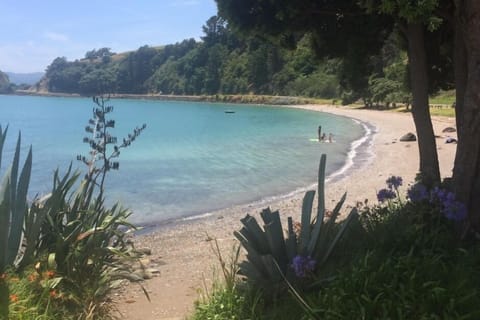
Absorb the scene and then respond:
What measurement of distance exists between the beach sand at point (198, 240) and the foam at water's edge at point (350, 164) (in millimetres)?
234

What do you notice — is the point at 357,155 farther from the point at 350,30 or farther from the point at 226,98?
the point at 226,98

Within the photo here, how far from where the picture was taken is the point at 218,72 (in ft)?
440

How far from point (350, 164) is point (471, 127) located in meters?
17.9

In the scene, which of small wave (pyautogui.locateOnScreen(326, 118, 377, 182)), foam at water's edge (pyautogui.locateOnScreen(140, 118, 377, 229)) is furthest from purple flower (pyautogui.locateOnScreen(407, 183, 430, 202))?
small wave (pyautogui.locateOnScreen(326, 118, 377, 182))

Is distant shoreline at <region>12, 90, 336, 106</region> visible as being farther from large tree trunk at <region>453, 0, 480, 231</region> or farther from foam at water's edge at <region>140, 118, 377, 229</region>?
large tree trunk at <region>453, 0, 480, 231</region>

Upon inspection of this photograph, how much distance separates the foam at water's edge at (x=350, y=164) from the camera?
1360 cm

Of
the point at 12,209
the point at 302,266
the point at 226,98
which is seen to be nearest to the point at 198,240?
the point at 12,209

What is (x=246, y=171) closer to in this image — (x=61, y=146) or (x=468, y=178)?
(x=468, y=178)

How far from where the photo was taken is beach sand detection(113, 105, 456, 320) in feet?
16.1

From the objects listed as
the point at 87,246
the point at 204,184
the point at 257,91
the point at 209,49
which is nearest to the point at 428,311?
the point at 87,246

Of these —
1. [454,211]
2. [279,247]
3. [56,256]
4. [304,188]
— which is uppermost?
[454,211]

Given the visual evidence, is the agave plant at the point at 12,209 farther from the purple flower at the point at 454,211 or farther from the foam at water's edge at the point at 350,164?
the foam at water's edge at the point at 350,164

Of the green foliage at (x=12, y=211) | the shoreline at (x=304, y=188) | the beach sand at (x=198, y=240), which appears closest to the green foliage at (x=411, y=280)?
the beach sand at (x=198, y=240)

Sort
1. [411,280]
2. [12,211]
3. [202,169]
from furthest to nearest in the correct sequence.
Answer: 1. [202,169]
2. [12,211]
3. [411,280]
